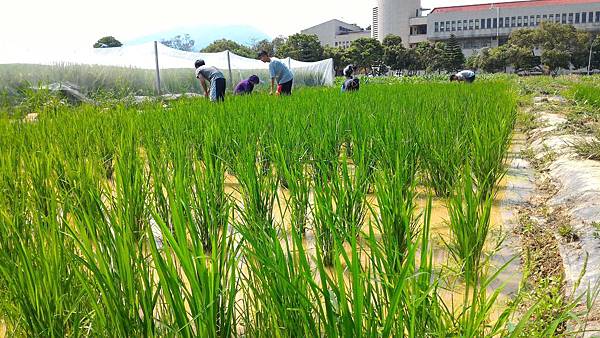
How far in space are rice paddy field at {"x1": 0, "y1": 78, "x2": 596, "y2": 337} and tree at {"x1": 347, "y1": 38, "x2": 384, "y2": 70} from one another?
3822 cm

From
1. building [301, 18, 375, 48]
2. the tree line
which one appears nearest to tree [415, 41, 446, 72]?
the tree line

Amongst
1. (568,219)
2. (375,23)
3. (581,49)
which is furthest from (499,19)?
(568,219)

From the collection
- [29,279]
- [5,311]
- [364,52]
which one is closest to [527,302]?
[29,279]

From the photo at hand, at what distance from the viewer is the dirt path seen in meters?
1.52

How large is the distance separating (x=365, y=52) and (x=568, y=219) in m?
39.1

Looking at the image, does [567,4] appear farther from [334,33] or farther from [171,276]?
[171,276]

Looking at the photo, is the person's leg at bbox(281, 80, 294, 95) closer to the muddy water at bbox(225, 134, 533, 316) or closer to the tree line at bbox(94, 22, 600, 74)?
the muddy water at bbox(225, 134, 533, 316)

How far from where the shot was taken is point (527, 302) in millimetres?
1439

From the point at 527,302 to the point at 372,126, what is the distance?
5.02ft

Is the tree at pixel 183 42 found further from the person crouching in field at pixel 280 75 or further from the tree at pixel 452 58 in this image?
the person crouching in field at pixel 280 75

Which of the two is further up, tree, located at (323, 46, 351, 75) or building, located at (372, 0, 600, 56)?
building, located at (372, 0, 600, 56)

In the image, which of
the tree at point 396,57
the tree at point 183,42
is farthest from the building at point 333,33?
the tree at point 183,42

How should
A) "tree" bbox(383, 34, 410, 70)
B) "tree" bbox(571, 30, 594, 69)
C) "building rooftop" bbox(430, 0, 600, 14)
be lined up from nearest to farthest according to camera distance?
"tree" bbox(571, 30, 594, 69) → "tree" bbox(383, 34, 410, 70) → "building rooftop" bbox(430, 0, 600, 14)

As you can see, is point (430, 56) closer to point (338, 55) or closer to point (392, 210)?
point (338, 55)
